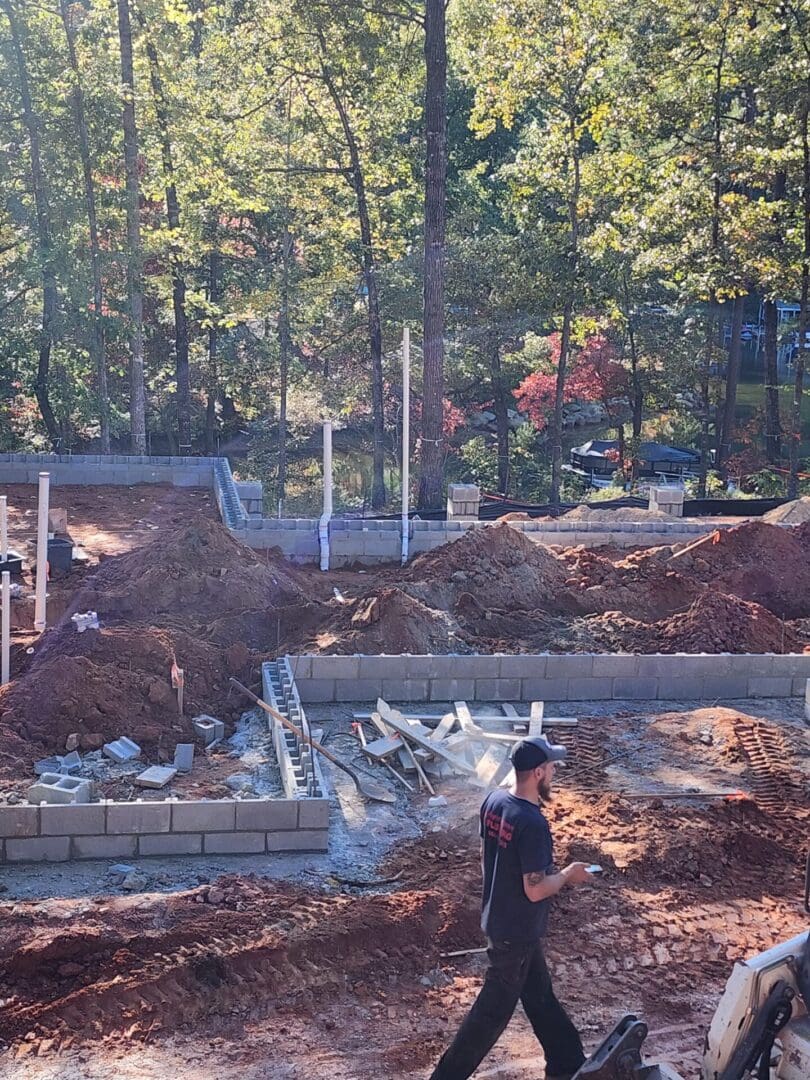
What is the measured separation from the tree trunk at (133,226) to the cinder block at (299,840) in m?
14.4

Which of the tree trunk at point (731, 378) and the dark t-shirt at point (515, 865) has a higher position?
the tree trunk at point (731, 378)

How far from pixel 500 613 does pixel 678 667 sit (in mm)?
1996

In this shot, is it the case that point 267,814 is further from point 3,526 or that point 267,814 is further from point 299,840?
point 3,526

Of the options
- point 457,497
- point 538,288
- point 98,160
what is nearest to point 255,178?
point 98,160

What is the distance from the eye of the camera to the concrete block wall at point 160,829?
6770 mm

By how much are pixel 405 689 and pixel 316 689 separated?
29.9 inches

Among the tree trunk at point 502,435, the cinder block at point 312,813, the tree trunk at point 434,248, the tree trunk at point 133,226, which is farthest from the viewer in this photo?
the tree trunk at point 502,435

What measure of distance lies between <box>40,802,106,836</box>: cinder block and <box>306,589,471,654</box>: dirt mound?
11.8 ft

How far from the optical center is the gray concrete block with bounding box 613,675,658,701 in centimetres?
1002

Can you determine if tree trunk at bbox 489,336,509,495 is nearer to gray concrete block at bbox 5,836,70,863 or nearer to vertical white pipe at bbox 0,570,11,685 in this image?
vertical white pipe at bbox 0,570,11,685

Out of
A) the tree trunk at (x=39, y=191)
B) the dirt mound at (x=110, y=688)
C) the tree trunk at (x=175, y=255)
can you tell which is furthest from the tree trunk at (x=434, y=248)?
the dirt mound at (x=110, y=688)

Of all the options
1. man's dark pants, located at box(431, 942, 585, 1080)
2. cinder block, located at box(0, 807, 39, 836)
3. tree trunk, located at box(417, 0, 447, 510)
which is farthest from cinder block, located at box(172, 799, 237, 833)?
tree trunk, located at box(417, 0, 447, 510)

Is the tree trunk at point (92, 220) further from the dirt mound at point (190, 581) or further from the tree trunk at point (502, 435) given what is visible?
the dirt mound at point (190, 581)

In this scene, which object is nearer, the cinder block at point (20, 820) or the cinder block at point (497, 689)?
the cinder block at point (20, 820)
